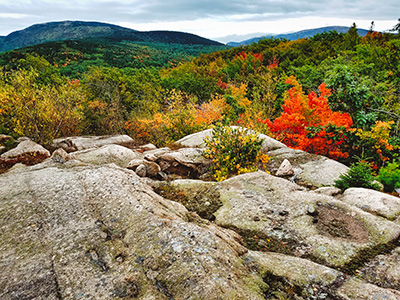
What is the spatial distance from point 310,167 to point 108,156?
1042 centimetres

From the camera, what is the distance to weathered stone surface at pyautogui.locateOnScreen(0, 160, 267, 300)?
3.71 metres

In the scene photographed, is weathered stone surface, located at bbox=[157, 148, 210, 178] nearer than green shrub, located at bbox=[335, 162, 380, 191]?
No

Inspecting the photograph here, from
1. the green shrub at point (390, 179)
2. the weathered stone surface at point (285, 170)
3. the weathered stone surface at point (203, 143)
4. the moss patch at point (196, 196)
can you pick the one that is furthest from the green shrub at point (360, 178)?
the moss patch at point (196, 196)

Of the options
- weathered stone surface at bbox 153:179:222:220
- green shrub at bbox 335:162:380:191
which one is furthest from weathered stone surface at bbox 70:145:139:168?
green shrub at bbox 335:162:380:191

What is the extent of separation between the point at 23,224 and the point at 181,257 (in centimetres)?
366

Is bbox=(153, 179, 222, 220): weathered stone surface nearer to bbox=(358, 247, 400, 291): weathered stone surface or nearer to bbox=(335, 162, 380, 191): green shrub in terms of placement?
bbox=(358, 247, 400, 291): weathered stone surface

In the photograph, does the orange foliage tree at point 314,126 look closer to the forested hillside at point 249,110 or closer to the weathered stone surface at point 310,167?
the forested hillside at point 249,110

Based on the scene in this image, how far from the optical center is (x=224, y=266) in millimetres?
4117

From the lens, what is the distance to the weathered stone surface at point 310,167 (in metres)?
11.6

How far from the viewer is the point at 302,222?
655cm

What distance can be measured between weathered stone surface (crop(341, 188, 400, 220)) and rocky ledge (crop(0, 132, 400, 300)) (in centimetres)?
3

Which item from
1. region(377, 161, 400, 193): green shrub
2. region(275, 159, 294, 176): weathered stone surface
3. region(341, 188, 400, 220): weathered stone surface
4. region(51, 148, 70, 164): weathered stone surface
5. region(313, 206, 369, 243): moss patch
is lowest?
region(377, 161, 400, 193): green shrub

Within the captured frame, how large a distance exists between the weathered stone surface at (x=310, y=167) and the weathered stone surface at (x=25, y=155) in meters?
11.7

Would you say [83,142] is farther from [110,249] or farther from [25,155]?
[110,249]
